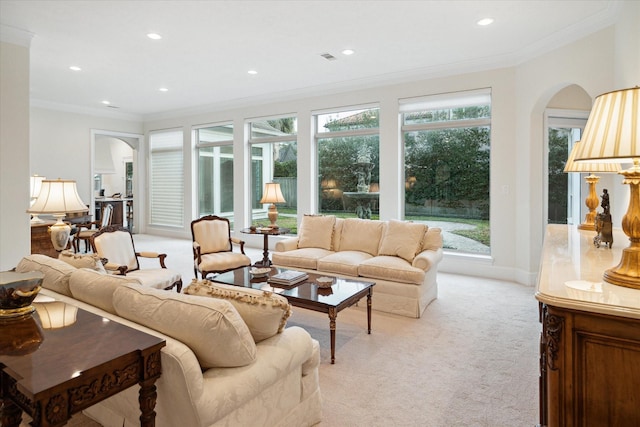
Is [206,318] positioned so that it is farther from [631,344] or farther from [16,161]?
[16,161]

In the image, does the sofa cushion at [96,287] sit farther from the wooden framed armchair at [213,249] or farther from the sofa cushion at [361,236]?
the sofa cushion at [361,236]

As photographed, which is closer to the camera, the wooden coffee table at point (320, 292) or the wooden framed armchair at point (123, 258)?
the wooden coffee table at point (320, 292)

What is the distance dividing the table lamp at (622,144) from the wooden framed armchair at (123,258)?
131 inches

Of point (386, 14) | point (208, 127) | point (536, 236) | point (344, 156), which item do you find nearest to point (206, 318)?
point (386, 14)

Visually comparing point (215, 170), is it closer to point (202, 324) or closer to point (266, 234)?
point (266, 234)

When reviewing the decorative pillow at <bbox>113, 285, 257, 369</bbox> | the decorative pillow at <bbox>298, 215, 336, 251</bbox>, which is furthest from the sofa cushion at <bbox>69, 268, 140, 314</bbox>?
the decorative pillow at <bbox>298, 215, 336, 251</bbox>

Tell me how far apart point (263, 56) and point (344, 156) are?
2295 mm

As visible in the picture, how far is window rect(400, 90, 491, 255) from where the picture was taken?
558 cm

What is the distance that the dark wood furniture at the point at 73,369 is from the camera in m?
1.09

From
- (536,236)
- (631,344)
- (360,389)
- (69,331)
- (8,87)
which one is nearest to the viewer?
(631,344)

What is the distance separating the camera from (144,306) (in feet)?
5.42

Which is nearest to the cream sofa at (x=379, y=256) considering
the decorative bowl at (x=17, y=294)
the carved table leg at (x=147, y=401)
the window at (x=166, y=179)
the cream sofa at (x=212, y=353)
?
the cream sofa at (x=212, y=353)

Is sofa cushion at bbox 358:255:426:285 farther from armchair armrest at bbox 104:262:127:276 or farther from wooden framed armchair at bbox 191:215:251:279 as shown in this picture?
armchair armrest at bbox 104:262:127:276

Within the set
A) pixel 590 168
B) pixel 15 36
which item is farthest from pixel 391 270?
pixel 15 36
